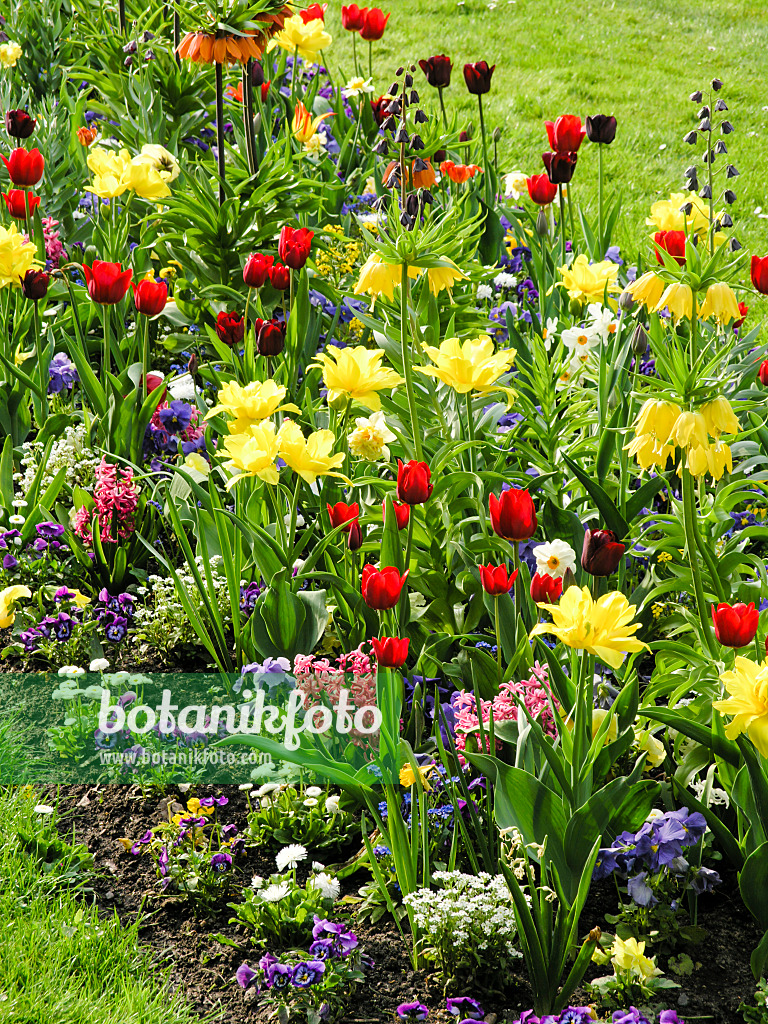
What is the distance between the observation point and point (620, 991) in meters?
1.48

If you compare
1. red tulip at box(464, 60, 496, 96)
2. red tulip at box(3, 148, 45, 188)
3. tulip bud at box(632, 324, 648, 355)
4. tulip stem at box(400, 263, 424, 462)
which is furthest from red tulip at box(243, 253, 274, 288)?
red tulip at box(464, 60, 496, 96)

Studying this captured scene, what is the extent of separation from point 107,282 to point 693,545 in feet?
4.95

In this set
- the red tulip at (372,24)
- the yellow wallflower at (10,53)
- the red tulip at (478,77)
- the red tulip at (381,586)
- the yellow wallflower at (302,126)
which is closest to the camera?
the red tulip at (381,586)

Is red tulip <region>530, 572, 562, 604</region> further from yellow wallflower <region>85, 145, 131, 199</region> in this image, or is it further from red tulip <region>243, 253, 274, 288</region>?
yellow wallflower <region>85, 145, 131, 199</region>

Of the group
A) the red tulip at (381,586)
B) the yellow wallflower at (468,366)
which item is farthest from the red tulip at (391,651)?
the yellow wallflower at (468,366)

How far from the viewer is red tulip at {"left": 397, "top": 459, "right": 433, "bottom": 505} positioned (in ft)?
5.52

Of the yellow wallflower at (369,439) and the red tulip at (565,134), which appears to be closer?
the yellow wallflower at (369,439)

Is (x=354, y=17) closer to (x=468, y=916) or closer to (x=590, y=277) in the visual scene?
(x=590, y=277)

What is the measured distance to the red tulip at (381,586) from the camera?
1546 millimetres

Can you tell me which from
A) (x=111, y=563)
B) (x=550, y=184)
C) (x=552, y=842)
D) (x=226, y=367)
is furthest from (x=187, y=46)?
(x=552, y=842)

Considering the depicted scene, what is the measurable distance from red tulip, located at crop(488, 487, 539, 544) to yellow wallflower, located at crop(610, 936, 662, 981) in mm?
640

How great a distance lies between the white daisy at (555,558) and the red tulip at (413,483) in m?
0.27

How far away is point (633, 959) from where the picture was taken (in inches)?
57.1

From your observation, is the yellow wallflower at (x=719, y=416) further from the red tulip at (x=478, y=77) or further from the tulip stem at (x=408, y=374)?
the red tulip at (x=478, y=77)
